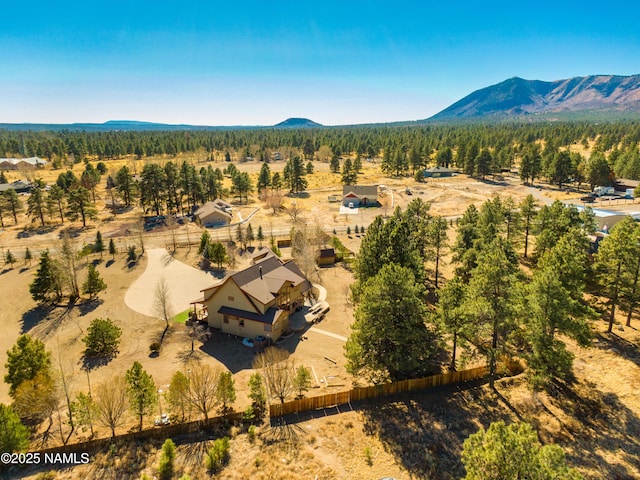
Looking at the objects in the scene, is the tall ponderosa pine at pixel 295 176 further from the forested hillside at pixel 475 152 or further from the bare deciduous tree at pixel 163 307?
the bare deciduous tree at pixel 163 307

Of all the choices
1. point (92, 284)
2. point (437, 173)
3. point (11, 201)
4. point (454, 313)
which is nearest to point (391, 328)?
point (454, 313)

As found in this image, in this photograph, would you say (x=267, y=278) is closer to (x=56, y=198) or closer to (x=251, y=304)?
(x=251, y=304)

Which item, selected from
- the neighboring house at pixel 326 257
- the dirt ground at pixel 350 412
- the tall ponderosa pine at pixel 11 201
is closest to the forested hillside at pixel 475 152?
the tall ponderosa pine at pixel 11 201

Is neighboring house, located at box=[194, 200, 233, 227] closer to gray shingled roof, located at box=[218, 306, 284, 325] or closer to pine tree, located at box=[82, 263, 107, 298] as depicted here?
pine tree, located at box=[82, 263, 107, 298]

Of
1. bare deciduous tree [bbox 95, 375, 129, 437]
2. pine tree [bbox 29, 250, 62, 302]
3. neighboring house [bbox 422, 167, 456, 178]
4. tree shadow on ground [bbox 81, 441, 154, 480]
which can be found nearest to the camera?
tree shadow on ground [bbox 81, 441, 154, 480]

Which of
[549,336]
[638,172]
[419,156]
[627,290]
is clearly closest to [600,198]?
[638,172]

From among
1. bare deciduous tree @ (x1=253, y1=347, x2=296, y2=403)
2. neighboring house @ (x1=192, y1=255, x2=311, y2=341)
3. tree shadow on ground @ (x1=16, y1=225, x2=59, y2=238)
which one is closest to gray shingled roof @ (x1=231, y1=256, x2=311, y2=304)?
neighboring house @ (x1=192, y1=255, x2=311, y2=341)
